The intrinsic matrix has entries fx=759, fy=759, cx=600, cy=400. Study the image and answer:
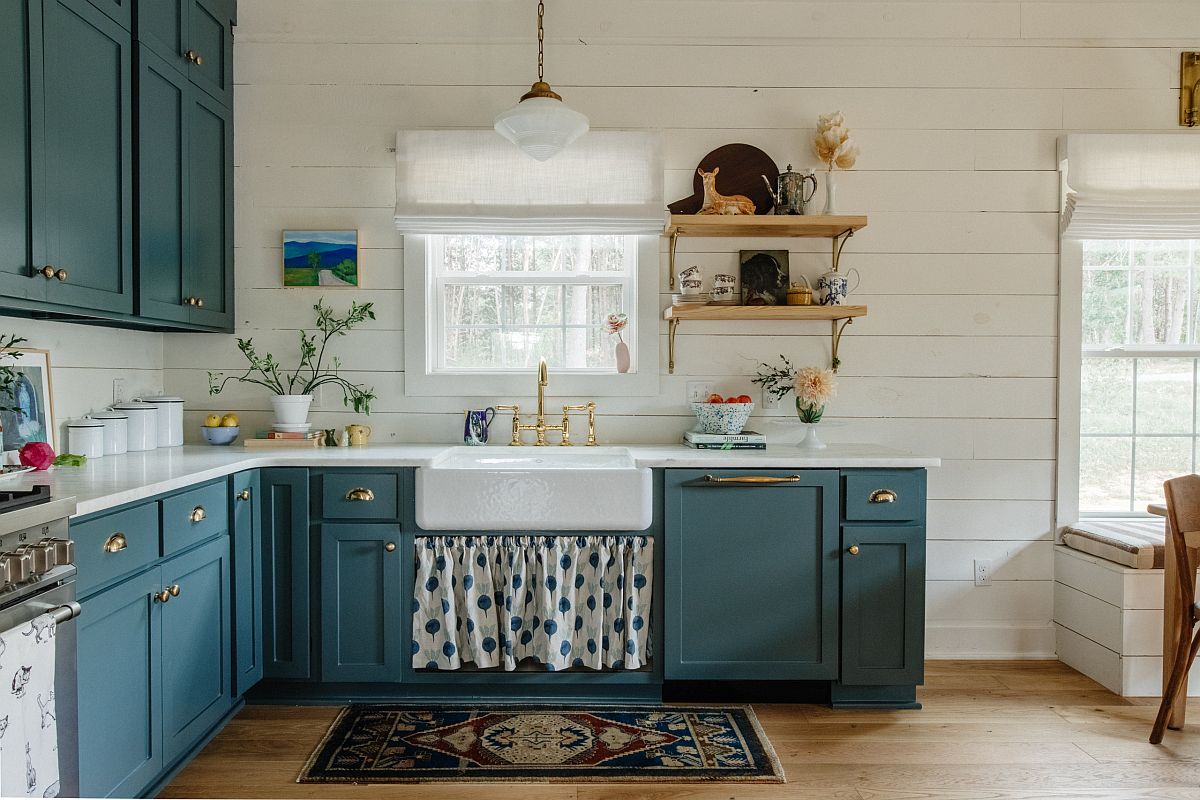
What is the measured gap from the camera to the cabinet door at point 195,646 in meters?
2.12

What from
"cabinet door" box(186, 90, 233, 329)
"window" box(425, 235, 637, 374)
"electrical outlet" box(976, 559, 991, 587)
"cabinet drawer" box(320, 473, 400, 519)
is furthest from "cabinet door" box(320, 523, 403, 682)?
"electrical outlet" box(976, 559, 991, 587)

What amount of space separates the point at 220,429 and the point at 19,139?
1.35 metres

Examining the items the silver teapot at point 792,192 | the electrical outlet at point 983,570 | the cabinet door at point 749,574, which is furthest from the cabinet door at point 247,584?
the electrical outlet at point 983,570

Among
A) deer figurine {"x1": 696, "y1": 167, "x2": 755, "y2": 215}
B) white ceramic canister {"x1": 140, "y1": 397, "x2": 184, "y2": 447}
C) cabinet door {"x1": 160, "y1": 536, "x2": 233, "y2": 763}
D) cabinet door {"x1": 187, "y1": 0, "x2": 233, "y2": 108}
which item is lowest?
cabinet door {"x1": 160, "y1": 536, "x2": 233, "y2": 763}

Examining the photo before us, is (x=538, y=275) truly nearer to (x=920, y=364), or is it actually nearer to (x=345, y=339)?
(x=345, y=339)

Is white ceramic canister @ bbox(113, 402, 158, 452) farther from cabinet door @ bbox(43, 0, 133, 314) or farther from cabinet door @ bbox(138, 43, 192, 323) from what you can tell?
cabinet door @ bbox(43, 0, 133, 314)

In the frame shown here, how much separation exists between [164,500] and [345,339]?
1266 millimetres

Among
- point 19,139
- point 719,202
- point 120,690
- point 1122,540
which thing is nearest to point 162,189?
point 19,139

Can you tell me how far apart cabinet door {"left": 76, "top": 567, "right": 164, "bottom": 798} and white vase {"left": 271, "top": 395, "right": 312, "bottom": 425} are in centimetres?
111

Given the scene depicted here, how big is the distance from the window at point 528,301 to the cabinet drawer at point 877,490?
114 centimetres

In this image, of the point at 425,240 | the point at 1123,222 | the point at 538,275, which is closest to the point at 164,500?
the point at 425,240

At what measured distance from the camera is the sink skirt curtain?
2.65 m

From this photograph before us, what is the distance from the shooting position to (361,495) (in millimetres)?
2664

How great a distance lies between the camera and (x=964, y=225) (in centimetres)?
320
